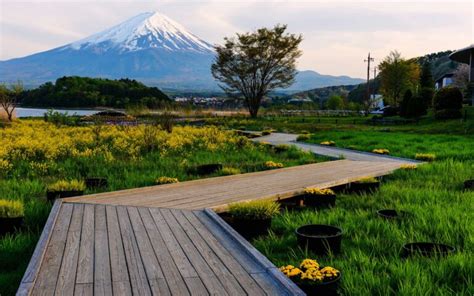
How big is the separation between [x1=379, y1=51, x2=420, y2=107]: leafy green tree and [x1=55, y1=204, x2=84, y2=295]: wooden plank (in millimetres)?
46350

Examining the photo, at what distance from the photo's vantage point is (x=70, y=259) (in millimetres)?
4082

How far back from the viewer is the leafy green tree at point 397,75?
4774 cm

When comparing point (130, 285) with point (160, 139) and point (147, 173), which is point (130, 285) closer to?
point (147, 173)

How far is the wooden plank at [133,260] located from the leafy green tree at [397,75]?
151ft

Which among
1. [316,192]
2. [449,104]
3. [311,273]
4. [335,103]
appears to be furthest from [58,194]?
[335,103]

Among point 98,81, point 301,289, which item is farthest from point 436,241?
point 98,81

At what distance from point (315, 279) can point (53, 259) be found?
7.69 ft

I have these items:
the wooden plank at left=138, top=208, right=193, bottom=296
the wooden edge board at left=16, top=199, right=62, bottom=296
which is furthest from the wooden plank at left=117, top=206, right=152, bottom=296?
the wooden edge board at left=16, top=199, right=62, bottom=296

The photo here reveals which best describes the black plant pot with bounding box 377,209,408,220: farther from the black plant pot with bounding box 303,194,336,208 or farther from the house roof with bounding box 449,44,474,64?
the house roof with bounding box 449,44,474,64

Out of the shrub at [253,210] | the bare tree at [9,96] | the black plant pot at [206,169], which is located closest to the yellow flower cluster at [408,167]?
the black plant pot at [206,169]

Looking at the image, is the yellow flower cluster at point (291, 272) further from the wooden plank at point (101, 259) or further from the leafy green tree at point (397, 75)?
the leafy green tree at point (397, 75)

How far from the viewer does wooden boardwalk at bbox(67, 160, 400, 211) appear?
21.6 ft

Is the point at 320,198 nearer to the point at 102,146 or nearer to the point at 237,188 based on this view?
the point at 237,188

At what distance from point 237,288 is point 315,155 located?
31.9 ft
